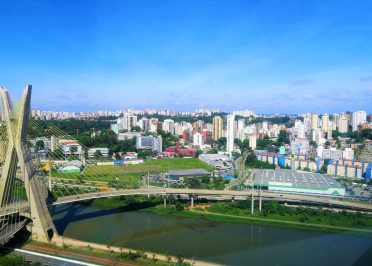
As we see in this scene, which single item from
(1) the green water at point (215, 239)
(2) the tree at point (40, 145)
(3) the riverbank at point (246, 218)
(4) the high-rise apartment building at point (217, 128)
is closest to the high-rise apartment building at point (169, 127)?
(4) the high-rise apartment building at point (217, 128)

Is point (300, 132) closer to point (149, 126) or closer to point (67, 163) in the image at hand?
point (149, 126)

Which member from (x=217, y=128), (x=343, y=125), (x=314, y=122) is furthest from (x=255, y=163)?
(x=343, y=125)

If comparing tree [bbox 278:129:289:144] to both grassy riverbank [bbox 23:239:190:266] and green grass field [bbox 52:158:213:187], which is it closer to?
green grass field [bbox 52:158:213:187]

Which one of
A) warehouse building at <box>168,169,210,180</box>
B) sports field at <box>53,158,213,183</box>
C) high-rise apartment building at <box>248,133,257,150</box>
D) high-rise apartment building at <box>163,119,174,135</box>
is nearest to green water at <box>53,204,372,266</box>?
sports field at <box>53,158,213,183</box>

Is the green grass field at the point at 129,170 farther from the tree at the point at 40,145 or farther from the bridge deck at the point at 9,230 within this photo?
the bridge deck at the point at 9,230

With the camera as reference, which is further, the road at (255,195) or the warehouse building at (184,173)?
the warehouse building at (184,173)

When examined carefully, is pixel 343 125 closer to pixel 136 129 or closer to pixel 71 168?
pixel 136 129
